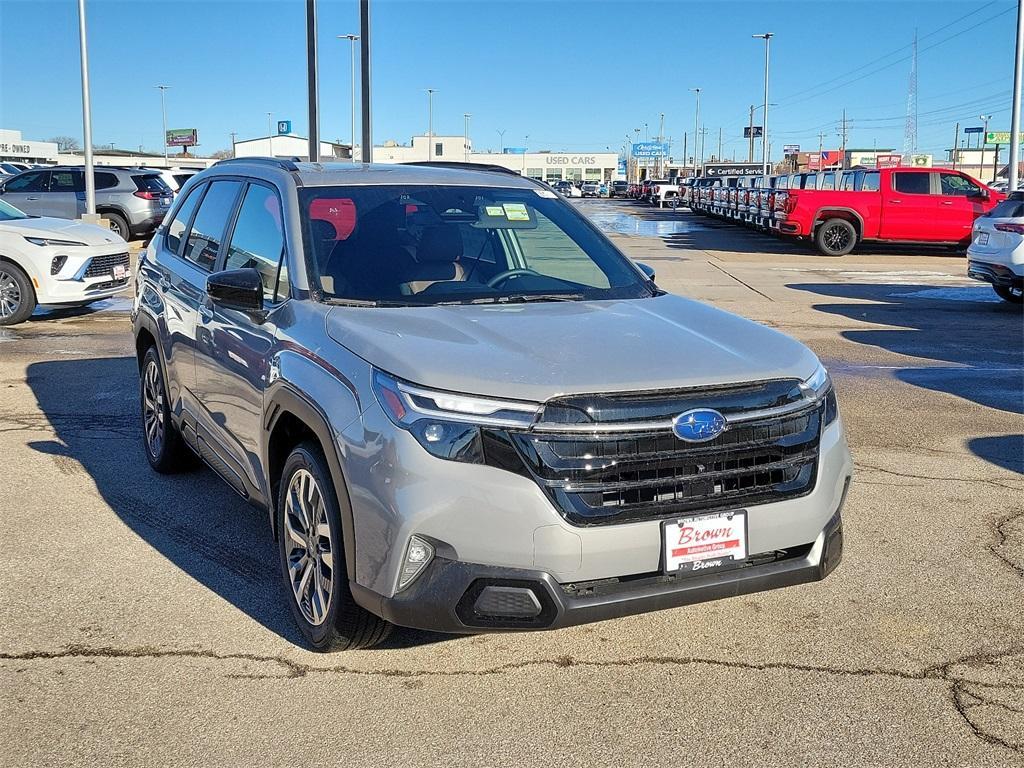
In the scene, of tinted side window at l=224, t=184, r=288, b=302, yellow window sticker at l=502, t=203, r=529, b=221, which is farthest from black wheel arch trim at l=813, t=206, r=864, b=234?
tinted side window at l=224, t=184, r=288, b=302

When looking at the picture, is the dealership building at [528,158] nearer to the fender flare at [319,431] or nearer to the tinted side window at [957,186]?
the tinted side window at [957,186]

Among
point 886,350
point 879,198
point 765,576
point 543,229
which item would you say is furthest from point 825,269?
point 765,576

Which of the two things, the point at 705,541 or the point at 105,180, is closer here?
the point at 705,541

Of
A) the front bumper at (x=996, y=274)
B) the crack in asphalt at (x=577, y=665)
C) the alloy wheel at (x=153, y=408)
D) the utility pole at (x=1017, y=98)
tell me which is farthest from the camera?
the utility pole at (x=1017, y=98)

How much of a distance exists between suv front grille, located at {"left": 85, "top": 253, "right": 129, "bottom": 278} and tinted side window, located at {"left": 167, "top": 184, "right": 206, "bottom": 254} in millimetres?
6758

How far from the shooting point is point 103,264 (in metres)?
12.4

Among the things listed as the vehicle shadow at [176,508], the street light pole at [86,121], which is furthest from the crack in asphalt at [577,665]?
the street light pole at [86,121]

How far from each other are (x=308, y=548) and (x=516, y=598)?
0.97m

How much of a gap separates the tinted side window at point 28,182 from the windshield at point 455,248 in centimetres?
2224

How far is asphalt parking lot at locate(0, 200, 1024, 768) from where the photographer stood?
326 cm

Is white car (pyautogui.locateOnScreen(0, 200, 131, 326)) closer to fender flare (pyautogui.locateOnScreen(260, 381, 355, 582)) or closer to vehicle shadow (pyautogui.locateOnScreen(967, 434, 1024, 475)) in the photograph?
fender flare (pyautogui.locateOnScreen(260, 381, 355, 582))

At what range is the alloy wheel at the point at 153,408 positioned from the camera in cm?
598

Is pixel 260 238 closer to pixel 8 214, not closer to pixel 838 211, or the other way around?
pixel 8 214

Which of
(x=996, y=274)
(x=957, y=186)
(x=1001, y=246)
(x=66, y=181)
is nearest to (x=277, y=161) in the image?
(x=1001, y=246)
